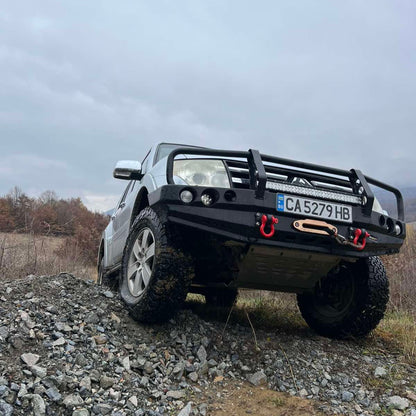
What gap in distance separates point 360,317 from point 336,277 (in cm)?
46

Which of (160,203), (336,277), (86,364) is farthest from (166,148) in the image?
(86,364)

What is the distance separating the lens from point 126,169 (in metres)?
4.16

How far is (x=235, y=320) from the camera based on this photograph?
425 cm

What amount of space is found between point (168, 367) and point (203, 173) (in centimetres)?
139

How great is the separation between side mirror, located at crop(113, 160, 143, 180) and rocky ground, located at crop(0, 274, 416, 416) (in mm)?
1161

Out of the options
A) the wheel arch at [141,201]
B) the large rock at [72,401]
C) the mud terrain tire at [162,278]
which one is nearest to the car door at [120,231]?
the wheel arch at [141,201]

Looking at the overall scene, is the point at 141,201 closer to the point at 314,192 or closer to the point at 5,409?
the point at 314,192

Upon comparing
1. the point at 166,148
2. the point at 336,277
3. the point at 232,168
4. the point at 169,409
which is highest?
the point at 166,148

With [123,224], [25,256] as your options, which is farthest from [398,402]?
[25,256]

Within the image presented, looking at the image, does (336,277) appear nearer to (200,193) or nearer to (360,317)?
(360,317)

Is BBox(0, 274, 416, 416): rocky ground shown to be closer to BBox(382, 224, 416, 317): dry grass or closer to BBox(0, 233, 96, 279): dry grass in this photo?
BBox(382, 224, 416, 317): dry grass

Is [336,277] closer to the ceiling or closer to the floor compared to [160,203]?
closer to the floor

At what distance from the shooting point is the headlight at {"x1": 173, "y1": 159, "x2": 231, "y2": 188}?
10.5 ft

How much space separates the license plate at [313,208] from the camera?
295 cm
